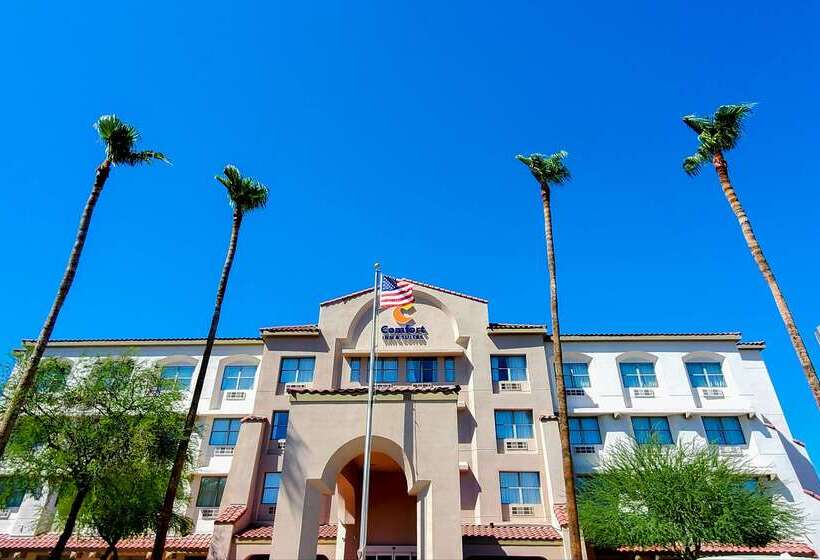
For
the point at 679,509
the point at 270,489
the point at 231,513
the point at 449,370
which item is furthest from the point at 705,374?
the point at 231,513

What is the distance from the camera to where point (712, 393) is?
92.0ft

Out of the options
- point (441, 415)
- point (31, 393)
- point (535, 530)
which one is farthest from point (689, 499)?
point (31, 393)

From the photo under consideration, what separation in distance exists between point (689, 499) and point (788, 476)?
32.4 ft

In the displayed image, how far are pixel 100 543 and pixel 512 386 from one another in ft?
73.2

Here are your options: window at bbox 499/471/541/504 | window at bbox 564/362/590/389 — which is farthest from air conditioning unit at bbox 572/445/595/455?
window at bbox 564/362/590/389

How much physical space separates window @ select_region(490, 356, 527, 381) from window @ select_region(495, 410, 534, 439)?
78.0 inches

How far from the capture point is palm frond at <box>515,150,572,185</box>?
77.3 feet

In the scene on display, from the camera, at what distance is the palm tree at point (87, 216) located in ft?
50.0

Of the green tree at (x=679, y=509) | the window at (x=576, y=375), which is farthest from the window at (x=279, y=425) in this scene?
the window at (x=576, y=375)

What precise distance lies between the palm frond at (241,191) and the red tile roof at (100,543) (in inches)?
649

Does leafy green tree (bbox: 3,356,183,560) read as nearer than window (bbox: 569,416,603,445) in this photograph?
Yes

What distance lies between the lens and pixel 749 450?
1032 inches

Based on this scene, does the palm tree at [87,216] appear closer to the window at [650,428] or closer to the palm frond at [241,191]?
the palm frond at [241,191]

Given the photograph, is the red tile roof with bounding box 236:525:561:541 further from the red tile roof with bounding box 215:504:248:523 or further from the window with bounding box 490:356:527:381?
the window with bounding box 490:356:527:381
